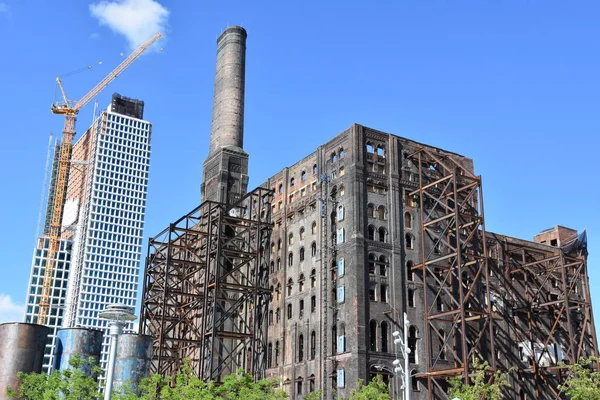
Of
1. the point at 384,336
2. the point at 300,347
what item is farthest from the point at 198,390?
the point at 300,347

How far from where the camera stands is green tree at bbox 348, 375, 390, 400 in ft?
159

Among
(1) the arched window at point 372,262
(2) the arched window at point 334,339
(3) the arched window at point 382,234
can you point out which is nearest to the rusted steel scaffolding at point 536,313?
(3) the arched window at point 382,234

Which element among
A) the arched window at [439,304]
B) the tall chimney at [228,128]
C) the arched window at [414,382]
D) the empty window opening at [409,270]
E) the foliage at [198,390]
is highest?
the tall chimney at [228,128]

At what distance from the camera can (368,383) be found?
181ft

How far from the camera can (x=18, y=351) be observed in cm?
4831

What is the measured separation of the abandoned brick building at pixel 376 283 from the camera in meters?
57.8

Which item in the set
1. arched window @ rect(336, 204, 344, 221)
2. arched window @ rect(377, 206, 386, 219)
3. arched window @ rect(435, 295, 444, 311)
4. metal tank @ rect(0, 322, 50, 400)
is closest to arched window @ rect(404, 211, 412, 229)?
arched window @ rect(377, 206, 386, 219)

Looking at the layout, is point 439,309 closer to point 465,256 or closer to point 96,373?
point 465,256

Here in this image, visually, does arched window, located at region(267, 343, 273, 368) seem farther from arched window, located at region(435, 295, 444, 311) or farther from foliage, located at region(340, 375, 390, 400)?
arched window, located at region(435, 295, 444, 311)

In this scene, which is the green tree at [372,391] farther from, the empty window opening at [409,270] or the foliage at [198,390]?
the empty window opening at [409,270]

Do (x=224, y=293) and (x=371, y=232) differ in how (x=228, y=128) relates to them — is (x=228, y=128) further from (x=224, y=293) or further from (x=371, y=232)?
(x=371, y=232)

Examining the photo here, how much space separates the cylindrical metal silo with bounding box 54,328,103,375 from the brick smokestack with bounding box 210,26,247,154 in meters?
36.8

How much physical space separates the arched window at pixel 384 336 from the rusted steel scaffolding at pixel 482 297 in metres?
3.22

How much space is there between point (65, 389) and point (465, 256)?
106 feet
